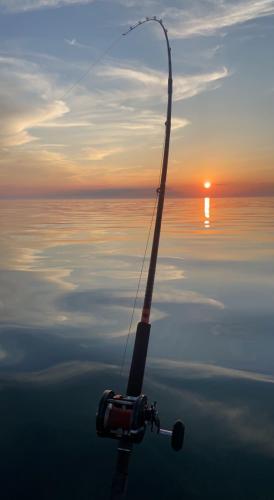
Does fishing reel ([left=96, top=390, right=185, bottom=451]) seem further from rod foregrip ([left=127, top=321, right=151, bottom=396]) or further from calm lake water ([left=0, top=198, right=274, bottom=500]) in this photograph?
calm lake water ([left=0, top=198, right=274, bottom=500])

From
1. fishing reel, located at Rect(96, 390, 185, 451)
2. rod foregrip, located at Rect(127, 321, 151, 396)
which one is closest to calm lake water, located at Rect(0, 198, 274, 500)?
rod foregrip, located at Rect(127, 321, 151, 396)

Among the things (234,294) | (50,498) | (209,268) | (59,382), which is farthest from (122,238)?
(50,498)

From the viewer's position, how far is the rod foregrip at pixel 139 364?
6.58 meters

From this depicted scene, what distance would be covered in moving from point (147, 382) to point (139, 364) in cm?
831

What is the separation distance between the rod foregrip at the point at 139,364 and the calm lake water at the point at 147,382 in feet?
13.2

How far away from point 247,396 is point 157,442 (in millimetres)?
3602

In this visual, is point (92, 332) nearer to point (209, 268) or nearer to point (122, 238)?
point (209, 268)

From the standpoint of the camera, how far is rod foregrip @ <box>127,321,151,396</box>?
6.58m

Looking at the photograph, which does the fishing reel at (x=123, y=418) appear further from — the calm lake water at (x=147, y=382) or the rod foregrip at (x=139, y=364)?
the calm lake water at (x=147, y=382)

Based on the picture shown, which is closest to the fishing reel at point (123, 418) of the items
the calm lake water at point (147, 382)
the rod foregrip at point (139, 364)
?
the rod foregrip at point (139, 364)

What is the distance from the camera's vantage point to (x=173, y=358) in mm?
16703

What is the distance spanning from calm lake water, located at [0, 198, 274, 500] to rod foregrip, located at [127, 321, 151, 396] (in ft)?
13.2

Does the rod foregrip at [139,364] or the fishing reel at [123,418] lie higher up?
the rod foregrip at [139,364]

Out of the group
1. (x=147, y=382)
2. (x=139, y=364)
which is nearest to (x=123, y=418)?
(x=139, y=364)
